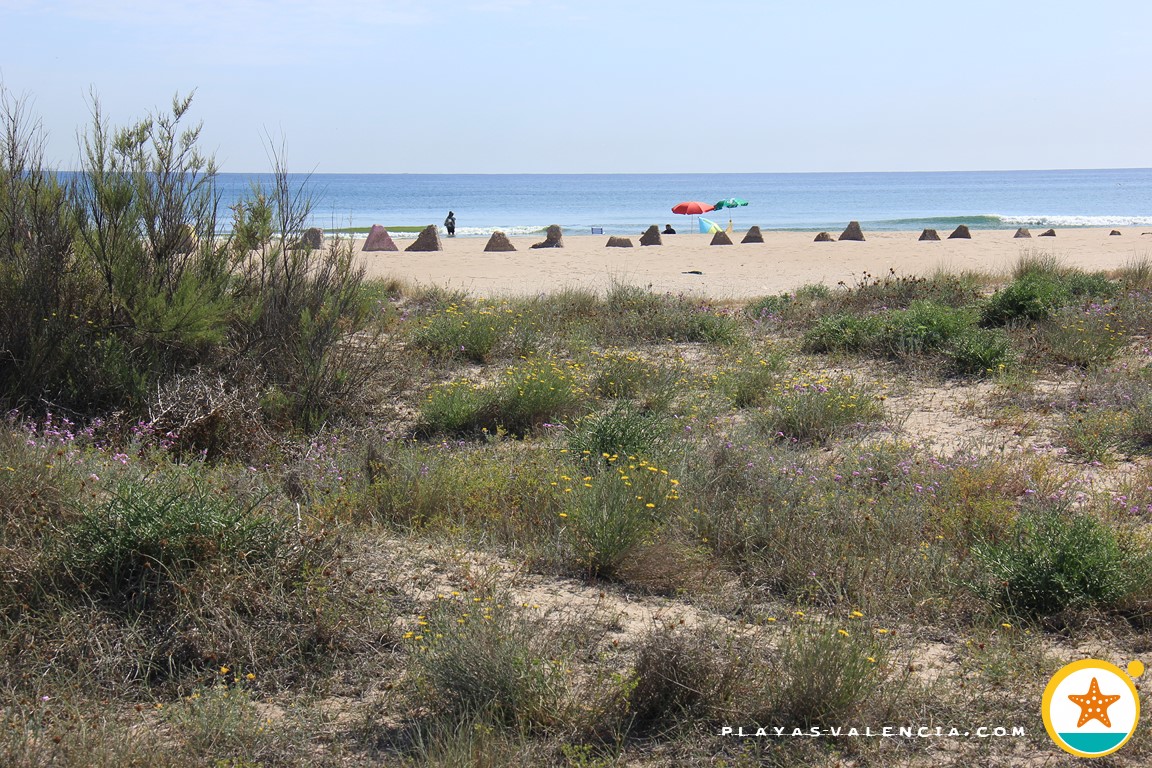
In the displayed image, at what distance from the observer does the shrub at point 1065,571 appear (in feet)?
13.3

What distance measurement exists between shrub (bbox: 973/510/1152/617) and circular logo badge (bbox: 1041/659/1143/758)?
61 cm

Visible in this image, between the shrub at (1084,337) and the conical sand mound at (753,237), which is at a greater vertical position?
the conical sand mound at (753,237)

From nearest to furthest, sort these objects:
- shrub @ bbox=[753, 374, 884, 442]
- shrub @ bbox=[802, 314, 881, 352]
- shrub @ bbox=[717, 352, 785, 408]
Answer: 1. shrub @ bbox=[753, 374, 884, 442]
2. shrub @ bbox=[717, 352, 785, 408]
3. shrub @ bbox=[802, 314, 881, 352]

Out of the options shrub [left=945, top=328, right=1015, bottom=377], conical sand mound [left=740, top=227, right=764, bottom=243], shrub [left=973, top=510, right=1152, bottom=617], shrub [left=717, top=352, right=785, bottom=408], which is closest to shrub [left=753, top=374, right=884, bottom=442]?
shrub [left=717, top=352, right=785, bottom=408]

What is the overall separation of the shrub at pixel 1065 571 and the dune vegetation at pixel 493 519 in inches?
0.5

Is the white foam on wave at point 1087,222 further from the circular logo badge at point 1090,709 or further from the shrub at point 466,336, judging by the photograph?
the circular logo badge at point 1090,709

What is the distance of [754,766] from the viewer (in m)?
3.03

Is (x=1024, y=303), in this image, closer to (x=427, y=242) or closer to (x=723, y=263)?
(x=723, y=263)

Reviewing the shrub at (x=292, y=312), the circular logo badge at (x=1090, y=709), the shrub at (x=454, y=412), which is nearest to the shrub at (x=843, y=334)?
the shrub at (x=454, y=412)

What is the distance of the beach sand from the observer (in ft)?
52.3

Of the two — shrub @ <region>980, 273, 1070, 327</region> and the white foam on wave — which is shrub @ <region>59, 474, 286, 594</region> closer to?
shrub @ <region>980, 273, 1070, 327</region>

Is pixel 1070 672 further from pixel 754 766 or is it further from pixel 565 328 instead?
pixel 565 328

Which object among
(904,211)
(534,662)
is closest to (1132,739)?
(534,662)

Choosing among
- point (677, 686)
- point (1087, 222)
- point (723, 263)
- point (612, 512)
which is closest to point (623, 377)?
point (612, 512)
